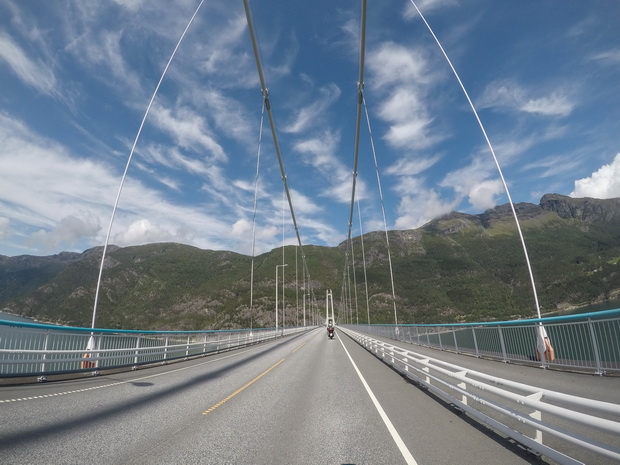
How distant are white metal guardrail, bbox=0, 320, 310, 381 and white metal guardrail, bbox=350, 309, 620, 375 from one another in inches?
572

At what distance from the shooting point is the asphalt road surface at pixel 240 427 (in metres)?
4.28

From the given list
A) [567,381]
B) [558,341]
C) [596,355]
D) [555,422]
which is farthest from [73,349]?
[558,341]

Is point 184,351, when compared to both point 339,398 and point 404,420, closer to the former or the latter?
point 339,398

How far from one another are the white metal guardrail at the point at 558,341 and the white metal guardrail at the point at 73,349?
1452 cm

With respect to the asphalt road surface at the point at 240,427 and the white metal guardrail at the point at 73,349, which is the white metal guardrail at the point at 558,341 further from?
the white metal guardrail at the point at 73,349

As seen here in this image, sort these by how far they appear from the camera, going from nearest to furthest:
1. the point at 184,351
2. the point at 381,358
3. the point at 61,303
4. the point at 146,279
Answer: the point at 381,358, the point at 184,351, the point at 61,303, the point at 146,279

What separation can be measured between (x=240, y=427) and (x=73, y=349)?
31.3 feet

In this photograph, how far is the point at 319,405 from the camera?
734cm

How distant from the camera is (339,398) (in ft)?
26.4

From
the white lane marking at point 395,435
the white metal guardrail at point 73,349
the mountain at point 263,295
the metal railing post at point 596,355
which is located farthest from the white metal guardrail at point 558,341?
the mountain at point 263,295

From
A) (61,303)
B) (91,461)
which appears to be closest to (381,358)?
(91,461)

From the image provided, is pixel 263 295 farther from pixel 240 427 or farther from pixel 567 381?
pixel 240 427

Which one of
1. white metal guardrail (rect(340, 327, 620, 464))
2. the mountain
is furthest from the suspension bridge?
the mountain

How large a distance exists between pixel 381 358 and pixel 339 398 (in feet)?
33.2
